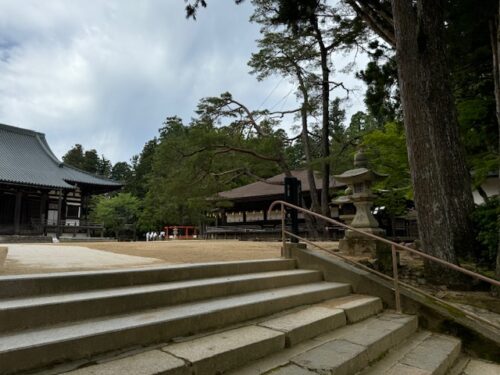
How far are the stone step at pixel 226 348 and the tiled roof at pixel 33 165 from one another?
63.1ft

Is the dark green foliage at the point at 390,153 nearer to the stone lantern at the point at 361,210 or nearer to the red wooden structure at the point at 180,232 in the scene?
the stone lantern at the point at 361,210

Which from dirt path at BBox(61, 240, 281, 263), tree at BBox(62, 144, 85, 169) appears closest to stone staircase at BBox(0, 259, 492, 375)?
dirt path at BBox(61, 240, 281, 263)

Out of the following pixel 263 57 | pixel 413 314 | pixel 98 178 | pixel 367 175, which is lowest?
pixel 413 314

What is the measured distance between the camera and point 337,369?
2.34 meters

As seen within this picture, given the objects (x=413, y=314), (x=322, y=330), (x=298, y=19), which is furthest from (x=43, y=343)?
(x=298, y=19)

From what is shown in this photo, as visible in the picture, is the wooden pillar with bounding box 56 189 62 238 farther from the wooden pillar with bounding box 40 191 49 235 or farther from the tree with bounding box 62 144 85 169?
the tree with bounding box 62 144 85 169

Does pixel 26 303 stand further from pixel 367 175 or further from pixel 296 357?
pixel 367 175

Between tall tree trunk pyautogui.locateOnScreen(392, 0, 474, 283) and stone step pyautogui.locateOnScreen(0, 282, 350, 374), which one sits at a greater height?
tall tree trunk pyautogui.locateOnScreen(392, 0, 474, 283)

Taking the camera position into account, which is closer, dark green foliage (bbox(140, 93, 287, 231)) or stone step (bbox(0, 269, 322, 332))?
stone step (bbox(0, 269, 322, 332))

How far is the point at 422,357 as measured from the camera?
3051 mm

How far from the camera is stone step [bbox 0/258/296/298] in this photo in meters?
2.55

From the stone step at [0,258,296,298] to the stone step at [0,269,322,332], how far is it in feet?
0.27

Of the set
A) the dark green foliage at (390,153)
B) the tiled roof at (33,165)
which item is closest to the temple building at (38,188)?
the tiled roof at (33,165)

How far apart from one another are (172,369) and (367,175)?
5.34 meters
